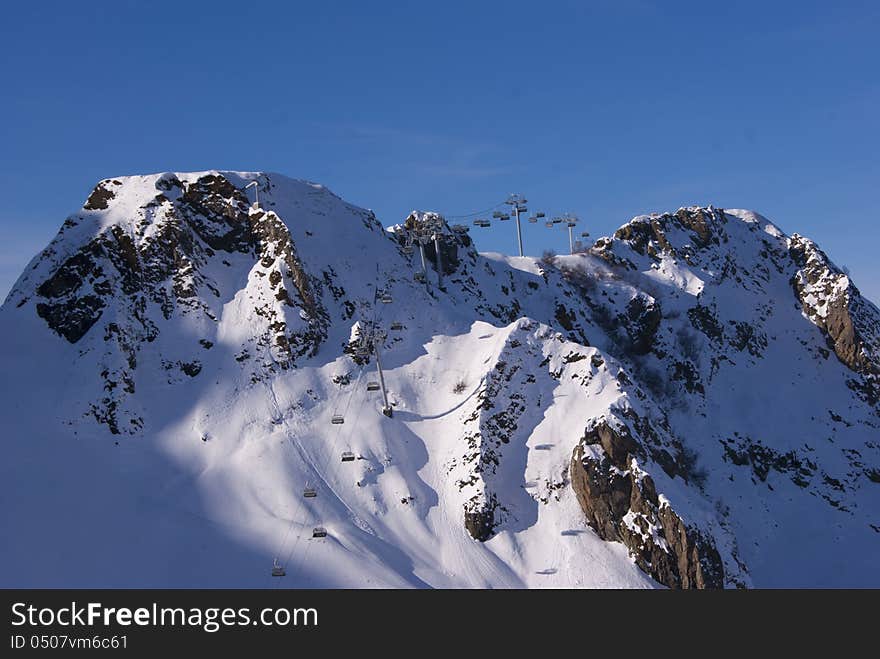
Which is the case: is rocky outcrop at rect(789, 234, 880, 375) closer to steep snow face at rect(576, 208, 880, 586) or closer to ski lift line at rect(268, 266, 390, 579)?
steep snow face at rect(576, 208, 880, 586)

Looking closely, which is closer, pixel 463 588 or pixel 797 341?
pixel 463 588

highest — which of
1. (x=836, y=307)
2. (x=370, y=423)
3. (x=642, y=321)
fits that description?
(x=836, y=307)

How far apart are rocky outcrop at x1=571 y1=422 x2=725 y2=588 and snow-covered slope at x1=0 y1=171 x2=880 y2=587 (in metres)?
0.17

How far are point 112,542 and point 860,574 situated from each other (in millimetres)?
55191

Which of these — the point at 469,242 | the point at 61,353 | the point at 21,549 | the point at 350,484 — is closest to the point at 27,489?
the point at 21,549

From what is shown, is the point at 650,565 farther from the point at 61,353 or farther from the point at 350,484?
the point at 61,353

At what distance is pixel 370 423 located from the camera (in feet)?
206

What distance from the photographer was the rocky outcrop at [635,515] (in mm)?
53406

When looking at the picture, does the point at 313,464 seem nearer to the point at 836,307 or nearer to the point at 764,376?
the point at 764,376

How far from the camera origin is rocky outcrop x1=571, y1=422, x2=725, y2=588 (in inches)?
2103

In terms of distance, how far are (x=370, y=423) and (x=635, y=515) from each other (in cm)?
2005

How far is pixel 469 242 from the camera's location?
89.6m

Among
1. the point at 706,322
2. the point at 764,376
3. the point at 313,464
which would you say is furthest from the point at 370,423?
the point at 764,376

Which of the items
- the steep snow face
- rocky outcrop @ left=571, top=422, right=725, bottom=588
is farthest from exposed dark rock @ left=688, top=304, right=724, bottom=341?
rocky outcrop @ left=571, top=422, right=725, bottom=588
